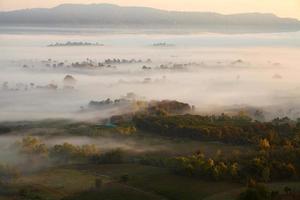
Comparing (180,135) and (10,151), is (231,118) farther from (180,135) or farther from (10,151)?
(10,151)

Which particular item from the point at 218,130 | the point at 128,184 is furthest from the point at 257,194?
the point at 218,130

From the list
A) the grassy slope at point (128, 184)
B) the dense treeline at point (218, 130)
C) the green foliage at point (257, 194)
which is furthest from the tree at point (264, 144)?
the green foliage at point (257, 194)

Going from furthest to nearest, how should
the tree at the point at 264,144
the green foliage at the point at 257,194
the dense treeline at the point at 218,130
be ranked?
the dense treeline at the point at 218,130
the tree at the point at 264,144
the green foliage at the point at 257,194

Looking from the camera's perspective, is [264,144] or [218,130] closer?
[264,144]

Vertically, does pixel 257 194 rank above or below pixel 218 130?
above

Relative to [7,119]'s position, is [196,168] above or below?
above

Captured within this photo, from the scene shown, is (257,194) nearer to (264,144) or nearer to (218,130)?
(264,144)

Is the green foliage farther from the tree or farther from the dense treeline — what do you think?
the dense treeline

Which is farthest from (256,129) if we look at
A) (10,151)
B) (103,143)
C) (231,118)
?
(10,151)

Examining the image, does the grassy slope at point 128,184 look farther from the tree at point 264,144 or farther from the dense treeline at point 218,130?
the dense treeline at point 218,130

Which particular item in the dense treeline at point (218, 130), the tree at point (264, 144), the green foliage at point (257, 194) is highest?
the green foliage at point (257, 194)

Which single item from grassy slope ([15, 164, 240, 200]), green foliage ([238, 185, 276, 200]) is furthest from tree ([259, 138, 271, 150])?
green foliage ([238, 185, 276, 200])
